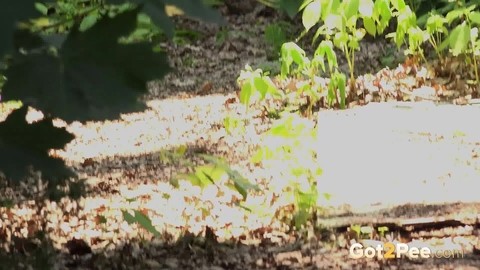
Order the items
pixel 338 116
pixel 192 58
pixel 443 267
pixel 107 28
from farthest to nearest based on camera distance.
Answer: pixel 192 58
pixel 338 116
pixel 443 267
pixel 107 28

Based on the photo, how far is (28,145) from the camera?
1.56 m

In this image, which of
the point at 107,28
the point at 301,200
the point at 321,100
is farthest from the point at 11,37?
the point at 321,100

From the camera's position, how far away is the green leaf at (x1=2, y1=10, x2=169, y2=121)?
1294 millimetres

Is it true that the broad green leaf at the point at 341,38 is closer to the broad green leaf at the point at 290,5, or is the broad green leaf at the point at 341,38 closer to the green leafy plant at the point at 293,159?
the green leafy plant at the point at 293,159

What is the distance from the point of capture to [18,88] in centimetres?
134

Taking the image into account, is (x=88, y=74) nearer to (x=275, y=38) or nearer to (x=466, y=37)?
(x=466, y=37)

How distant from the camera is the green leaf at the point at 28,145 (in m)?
1.50

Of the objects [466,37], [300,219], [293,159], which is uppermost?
[466,37]

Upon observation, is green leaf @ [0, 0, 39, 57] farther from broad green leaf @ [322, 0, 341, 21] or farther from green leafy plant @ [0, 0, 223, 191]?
broad green leaf @ [322, 0, 341, 21]

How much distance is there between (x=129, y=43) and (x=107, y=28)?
0.16 ft

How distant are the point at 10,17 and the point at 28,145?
51 centimetres

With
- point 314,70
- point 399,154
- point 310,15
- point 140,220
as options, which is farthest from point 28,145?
point 314,70

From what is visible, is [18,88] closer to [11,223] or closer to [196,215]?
[11,223]

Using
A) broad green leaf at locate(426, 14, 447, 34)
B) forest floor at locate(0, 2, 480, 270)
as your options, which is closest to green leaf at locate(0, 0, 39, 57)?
forest floor at locate(0, 2, 480, 270)
